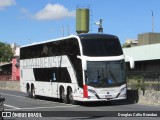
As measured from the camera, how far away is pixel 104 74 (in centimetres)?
2397

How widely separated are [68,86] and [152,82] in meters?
5.40

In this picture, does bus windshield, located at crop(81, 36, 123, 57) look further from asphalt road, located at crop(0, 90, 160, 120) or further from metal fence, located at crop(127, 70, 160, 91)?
metal fence, located at crop(127, 70, 160, 91)

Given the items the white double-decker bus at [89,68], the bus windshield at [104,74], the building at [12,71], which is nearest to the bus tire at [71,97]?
the white double-decker bus at [89,68]

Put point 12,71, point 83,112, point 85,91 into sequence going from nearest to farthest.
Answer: point 83,112, point 85,91, point 12,71

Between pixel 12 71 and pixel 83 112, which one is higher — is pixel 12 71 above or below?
above

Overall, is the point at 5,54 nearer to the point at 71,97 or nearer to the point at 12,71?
the point at 12,71

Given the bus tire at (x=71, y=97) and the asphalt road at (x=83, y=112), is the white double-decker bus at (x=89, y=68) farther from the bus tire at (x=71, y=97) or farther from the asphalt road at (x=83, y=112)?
the asphalt road at (x=83, y=112)

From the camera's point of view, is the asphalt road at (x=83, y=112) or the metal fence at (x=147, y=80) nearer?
the asphalt road at (x=83, y=112)

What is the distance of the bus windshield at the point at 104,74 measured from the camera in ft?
78.1

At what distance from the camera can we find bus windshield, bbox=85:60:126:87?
78.1 feet

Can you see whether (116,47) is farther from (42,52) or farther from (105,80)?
(42,52)

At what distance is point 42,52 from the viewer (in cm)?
2997

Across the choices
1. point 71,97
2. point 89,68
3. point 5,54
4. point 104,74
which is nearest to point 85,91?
point 89,68

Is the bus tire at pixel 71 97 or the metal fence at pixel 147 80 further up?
the metal fence at pixel 147 80
